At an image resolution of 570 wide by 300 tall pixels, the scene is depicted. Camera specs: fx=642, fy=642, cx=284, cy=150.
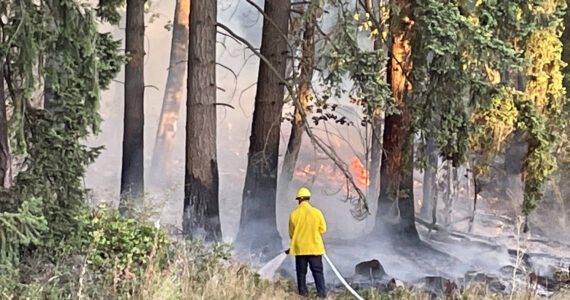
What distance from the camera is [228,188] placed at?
24.0 metres

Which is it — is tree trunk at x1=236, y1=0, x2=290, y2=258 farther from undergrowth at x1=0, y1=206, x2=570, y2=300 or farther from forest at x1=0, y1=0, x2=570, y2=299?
undergrowth at x1=0, y1=206, x2=570, y2=300

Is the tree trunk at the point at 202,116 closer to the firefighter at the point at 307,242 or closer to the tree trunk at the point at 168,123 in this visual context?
the firefighter at the point at 307,242

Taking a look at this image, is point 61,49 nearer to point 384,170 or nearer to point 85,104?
point 85,104

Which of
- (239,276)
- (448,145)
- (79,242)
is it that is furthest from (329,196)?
(79,242)

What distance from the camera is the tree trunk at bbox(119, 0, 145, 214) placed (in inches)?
484

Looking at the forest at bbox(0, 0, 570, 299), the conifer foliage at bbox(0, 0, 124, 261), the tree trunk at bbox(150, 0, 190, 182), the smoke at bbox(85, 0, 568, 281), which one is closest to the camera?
the conifer foliage at bbox(0, 0, 124, 261)

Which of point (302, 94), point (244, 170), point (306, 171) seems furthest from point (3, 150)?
point (244, 170)

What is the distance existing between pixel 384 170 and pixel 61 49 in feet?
31.8

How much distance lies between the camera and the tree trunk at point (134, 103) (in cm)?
1229

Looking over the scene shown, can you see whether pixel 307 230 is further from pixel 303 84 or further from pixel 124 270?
pixel 303 84

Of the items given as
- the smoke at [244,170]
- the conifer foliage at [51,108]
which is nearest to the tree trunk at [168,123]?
the smoke at [244,170]

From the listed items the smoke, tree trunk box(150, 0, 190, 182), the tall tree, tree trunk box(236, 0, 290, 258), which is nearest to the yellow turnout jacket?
the smoke

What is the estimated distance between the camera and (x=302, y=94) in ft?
51.8

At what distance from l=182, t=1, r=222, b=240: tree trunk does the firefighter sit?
2.47 metres
